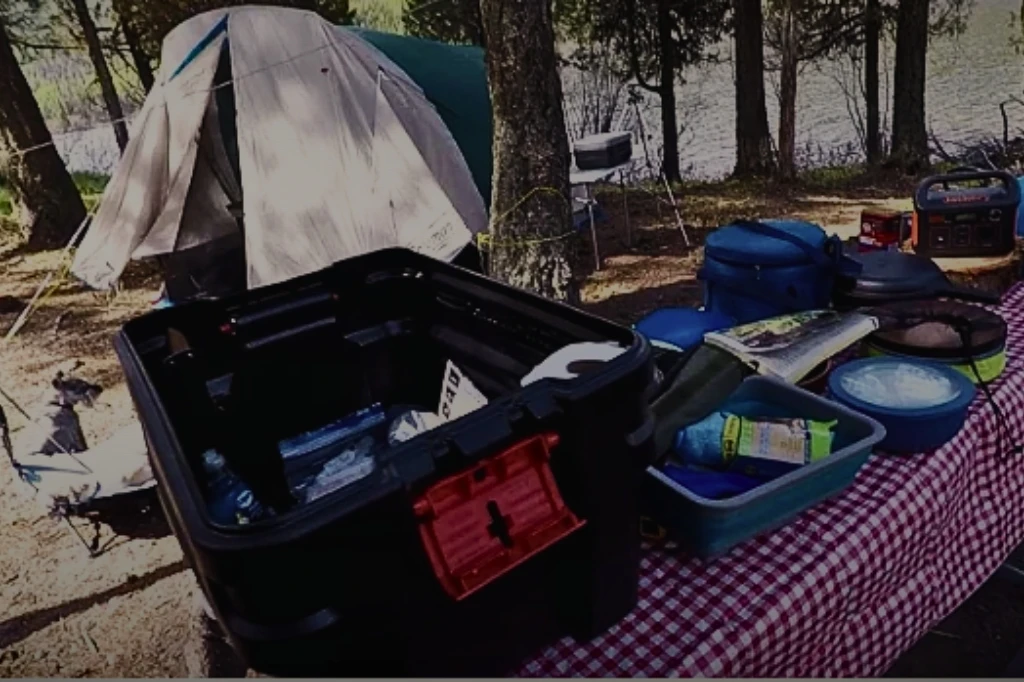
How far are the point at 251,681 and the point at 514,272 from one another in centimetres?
311

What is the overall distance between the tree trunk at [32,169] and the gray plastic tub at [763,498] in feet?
21.4

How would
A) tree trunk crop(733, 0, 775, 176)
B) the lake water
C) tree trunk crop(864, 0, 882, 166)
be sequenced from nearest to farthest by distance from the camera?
tree trunk crop(733, 0, 775, 176) < tree trunk crop(864, 0, 882, 166) < the lake water

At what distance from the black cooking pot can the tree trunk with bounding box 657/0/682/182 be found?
807 cm

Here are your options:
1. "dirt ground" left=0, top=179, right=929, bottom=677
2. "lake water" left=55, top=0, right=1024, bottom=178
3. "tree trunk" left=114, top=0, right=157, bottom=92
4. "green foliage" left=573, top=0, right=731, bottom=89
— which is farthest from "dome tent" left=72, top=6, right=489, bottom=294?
"lake water" left=55, top=0, right=1024, bottom=178

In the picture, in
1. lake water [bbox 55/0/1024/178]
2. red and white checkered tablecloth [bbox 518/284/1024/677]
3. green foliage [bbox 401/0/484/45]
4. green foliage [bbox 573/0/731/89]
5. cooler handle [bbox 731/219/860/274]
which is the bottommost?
lake water [bbox 55/0/1024/178]

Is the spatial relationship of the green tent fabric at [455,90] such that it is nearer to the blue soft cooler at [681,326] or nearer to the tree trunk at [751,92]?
the blue soft cooler at [681,326]

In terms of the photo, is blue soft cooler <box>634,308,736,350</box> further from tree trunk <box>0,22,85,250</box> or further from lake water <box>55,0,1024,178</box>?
lake water <box>55,0,1024,178</box>

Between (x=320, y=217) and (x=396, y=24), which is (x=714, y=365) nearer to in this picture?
(x=320, y=217)

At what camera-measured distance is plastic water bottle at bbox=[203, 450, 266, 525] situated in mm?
883

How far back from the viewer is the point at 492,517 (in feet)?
2.43

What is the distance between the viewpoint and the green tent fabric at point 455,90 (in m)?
4.95

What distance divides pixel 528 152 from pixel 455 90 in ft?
5.06

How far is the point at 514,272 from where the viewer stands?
3.92m

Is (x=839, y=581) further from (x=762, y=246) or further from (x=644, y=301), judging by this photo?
(x=644, y=301)
